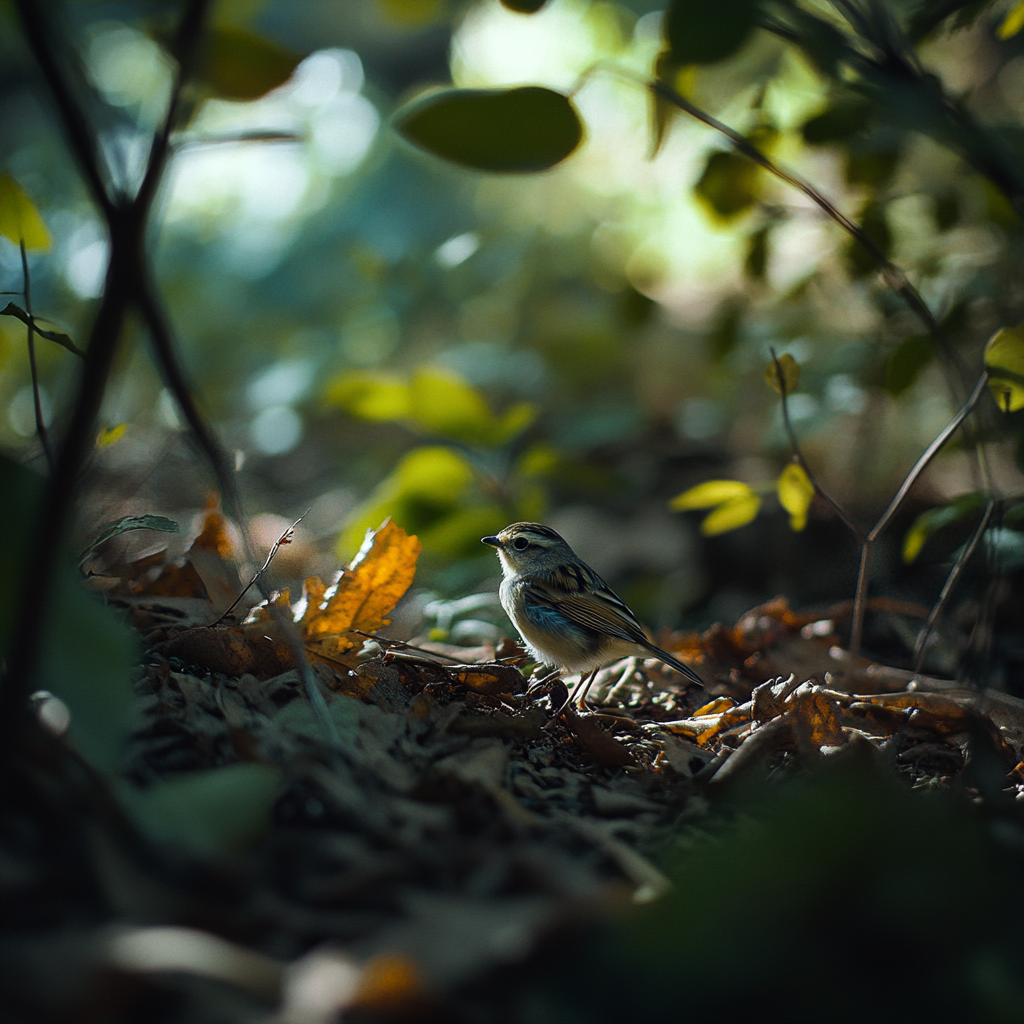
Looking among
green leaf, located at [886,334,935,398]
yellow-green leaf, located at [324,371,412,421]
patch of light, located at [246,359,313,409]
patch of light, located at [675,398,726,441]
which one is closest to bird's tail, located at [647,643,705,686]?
green leaf, located at [886,334,935,398]

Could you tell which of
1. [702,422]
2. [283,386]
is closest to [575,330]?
[702,422]

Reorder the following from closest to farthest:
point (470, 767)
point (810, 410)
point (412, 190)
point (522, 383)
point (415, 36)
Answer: point (470, 767) → point (810, 410) → point (522, 383) → point (412, 190) → point (415, 36)

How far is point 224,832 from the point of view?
41.0 inches

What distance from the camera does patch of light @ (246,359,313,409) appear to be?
547cm

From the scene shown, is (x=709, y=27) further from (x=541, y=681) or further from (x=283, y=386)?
(x=283, y=386)

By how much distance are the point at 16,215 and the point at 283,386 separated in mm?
4123

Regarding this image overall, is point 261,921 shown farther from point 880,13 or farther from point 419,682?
point 880,13

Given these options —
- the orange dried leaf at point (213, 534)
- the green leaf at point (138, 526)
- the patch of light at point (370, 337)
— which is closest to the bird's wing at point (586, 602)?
the orange dried leaf at point (213, 534)

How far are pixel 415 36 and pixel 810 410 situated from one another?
1078cm

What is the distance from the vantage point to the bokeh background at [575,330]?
8.74 feet

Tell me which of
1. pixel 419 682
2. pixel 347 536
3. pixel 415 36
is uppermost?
pixel 415 36

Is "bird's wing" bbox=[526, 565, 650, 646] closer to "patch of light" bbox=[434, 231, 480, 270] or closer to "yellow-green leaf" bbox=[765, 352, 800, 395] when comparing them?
"yellow-green leaf" bbox=[765, 352, 800, 395]

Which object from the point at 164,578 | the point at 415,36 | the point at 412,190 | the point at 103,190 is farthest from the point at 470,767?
the point at 415,36

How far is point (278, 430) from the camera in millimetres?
5816
